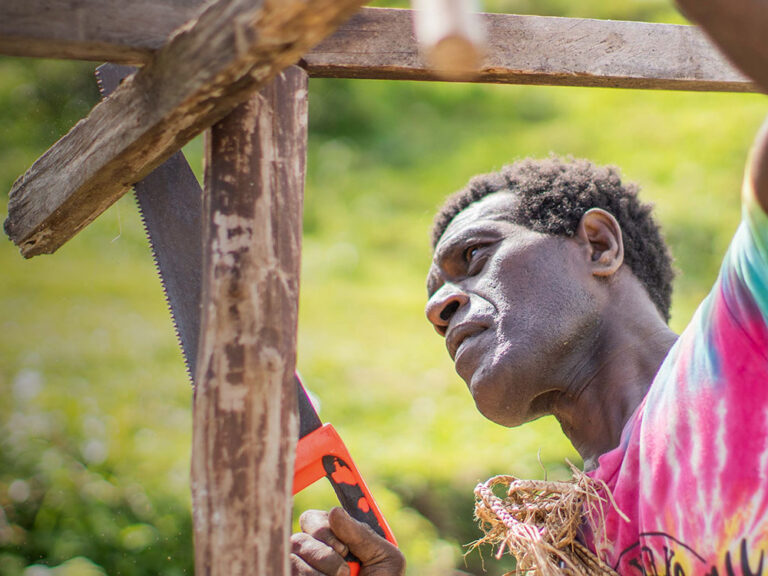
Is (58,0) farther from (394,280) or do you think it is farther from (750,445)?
(394,280)

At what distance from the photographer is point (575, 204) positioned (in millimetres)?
2596

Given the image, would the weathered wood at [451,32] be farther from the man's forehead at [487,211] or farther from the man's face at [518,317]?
the man's forehead at [487,211]

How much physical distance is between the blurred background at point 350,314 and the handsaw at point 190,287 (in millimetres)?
171

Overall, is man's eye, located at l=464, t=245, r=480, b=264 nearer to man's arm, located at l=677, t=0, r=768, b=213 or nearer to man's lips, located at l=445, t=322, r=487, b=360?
man's lips, located at l=445, t=322, r=487, b=360

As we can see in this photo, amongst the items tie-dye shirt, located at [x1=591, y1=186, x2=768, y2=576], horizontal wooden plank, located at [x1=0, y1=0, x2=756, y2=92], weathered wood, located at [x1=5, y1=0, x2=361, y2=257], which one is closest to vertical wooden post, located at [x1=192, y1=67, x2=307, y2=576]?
weathered wood, located at [x1=5, y1=0, x2=361, y2=257]

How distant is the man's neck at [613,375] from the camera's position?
88.7 inches

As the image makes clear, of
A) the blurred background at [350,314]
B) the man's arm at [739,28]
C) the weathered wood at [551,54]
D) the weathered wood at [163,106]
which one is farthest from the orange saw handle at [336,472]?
the man's arm at [739,28]

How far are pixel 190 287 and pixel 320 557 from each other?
29.6 inches

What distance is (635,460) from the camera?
6.18 feet

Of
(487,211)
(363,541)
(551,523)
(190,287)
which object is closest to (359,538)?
(363,541)

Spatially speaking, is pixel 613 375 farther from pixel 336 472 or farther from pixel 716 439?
pixel 336 472

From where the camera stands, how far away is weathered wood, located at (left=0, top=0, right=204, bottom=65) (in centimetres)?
142

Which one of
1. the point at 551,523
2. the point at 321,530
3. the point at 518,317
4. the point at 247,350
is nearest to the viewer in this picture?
the point at 247,350

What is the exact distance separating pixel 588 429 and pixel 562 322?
335 mm
